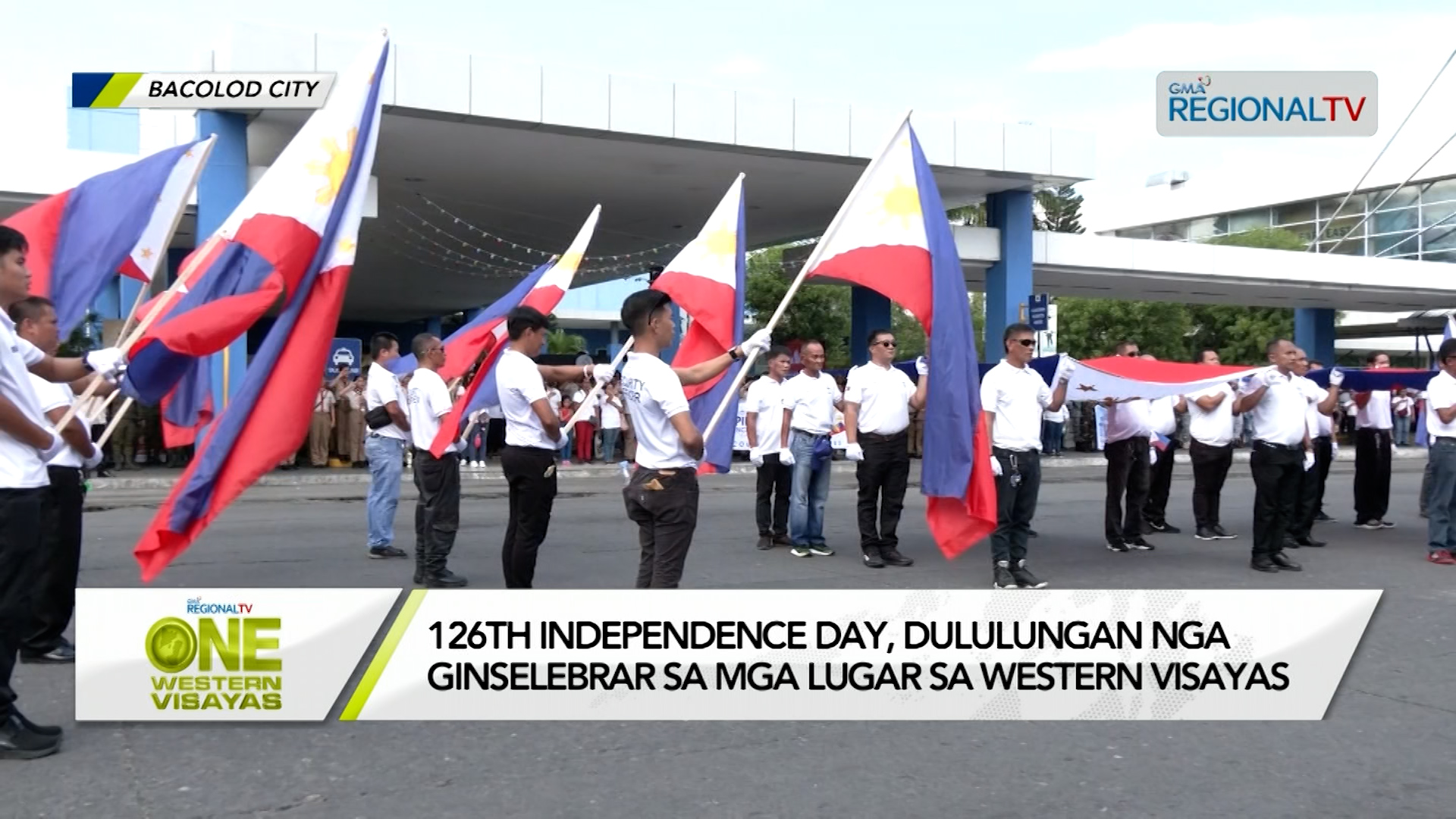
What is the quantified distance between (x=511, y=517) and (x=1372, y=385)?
8.89 metres

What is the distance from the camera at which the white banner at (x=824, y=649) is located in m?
4.23

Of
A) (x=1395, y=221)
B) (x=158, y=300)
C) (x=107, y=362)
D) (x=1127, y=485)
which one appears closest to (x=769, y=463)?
(x=1127, y=485)

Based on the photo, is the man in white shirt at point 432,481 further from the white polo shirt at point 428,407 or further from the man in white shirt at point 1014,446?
the man in white shirt at point 1014,446

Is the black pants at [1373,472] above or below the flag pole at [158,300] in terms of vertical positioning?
below

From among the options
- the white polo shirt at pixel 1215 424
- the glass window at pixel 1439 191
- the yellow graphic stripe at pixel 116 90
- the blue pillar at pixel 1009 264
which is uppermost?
the glass window at pixel 1439 191

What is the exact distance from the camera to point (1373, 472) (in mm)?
12867

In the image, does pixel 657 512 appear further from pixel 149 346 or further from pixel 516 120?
pixel 516 120

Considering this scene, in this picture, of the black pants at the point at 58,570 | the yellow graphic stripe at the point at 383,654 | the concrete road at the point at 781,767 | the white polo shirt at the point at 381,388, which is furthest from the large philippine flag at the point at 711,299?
the yellow graphic stripe at the point at 383,654

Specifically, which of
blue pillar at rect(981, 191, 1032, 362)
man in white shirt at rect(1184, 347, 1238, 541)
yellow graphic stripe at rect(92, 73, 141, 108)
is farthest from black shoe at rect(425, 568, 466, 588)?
blue pillar at rect(981, 191, 1032, 362)

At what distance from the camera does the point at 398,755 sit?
4.75 metres

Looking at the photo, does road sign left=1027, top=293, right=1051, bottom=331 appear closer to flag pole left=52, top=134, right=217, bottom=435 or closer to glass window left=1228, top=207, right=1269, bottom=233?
flag pole left=52, top=134, right=217, bottom=435

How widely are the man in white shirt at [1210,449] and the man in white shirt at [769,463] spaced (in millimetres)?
3593

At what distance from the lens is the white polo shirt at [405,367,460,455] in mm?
8594

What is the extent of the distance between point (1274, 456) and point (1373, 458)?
416 centimetres
